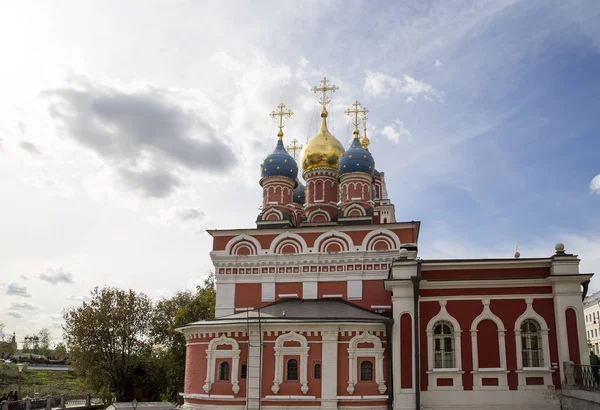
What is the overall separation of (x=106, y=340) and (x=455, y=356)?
57.8 feet

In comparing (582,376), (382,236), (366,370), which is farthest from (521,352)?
(382,236)

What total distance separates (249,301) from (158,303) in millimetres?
11150

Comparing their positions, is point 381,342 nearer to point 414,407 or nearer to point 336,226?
point 414,407

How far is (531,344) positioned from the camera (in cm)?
1493

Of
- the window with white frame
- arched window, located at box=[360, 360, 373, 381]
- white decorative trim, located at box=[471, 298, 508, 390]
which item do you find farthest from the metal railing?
the window with white frame

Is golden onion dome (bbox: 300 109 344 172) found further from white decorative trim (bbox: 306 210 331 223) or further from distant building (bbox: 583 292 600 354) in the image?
distant building (bbox: 583 292 600 354)

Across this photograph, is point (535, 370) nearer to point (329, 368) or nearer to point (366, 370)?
point (366, 370)

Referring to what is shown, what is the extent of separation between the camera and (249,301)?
20266 mm

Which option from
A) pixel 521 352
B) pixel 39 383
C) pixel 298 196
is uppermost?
pixel 298 196

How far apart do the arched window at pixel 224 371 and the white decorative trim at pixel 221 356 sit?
185mm

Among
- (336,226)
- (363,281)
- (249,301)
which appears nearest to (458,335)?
(363,281)

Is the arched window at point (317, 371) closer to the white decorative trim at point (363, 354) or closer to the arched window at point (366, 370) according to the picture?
the white decorative trim at point (363, 354)

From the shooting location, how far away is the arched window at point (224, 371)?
54.5 feet

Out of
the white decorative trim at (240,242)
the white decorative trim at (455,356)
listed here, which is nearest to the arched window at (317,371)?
the white decorative trim at (455,356)
